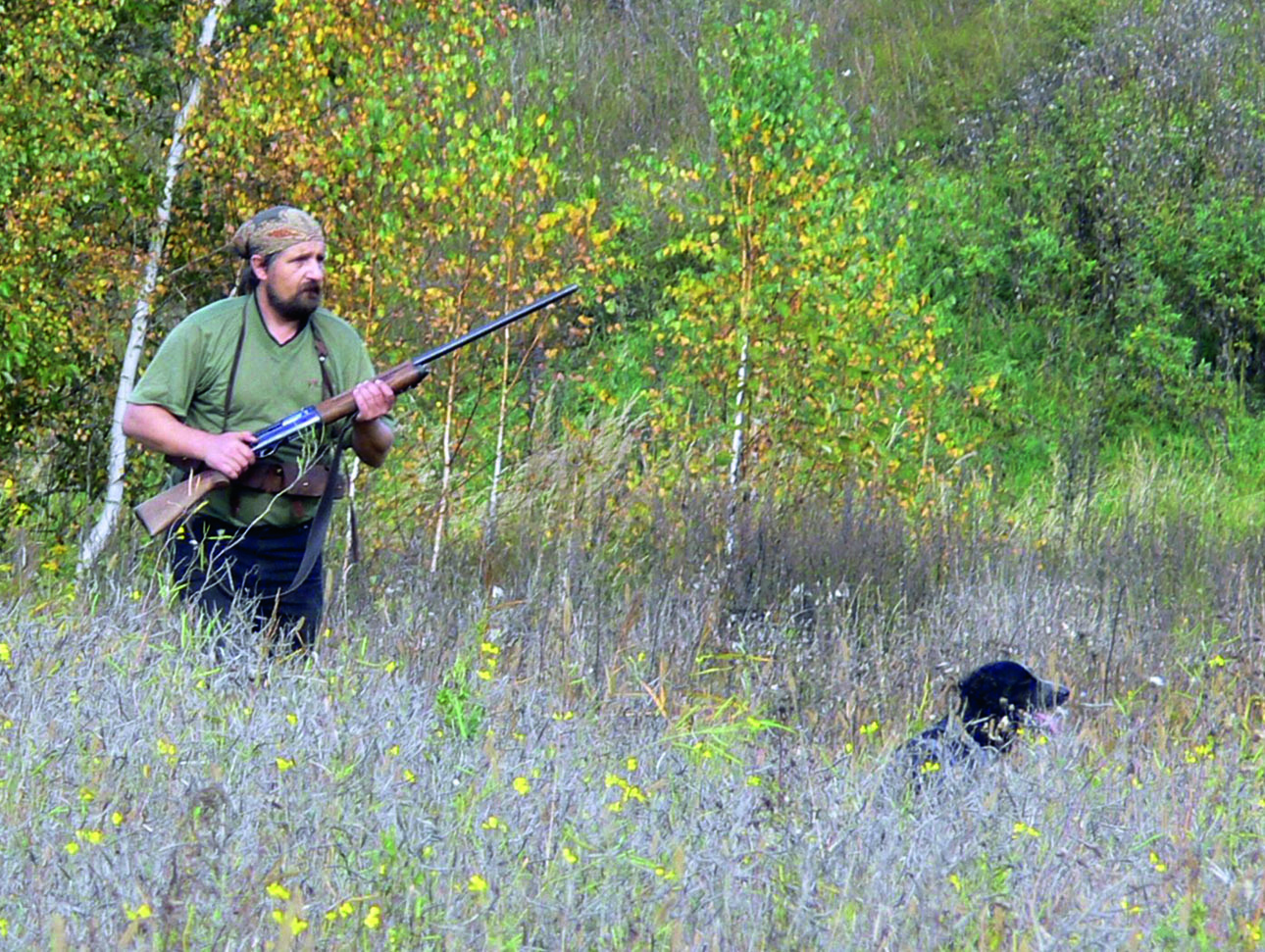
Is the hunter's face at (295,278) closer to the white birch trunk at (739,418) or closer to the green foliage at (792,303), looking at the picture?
the green foliage at (792,303)

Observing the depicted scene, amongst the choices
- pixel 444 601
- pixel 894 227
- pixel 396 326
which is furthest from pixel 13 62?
pixel 894 227

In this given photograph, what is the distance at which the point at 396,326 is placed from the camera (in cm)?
905

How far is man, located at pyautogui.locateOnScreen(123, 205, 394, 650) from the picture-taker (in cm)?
479

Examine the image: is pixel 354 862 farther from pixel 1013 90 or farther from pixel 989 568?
A: pixel 1013 90

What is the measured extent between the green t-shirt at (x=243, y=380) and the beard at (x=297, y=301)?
7 cm

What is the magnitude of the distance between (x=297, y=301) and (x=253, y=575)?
0.76 m

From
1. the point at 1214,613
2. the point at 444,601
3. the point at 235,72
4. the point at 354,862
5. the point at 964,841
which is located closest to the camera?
the point at 354,862

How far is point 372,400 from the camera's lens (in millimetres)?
4910

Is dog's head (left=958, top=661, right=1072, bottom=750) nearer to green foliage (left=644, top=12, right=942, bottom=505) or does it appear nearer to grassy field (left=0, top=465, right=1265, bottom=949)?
grassy field (left=0, top=465, right=1265, bottom=949)

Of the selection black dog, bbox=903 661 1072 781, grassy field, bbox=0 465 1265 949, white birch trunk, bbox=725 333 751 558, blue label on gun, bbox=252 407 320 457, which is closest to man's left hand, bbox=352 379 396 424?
blue label on gun, bbox=252 407 320 457

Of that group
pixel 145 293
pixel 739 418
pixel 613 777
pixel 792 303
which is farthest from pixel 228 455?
pixel 792 303

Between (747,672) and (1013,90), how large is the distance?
10454 mm

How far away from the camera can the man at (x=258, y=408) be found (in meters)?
4.79

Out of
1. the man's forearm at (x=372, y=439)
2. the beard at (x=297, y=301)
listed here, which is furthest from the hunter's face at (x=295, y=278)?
the man's forearm at (x=372, y=439)
